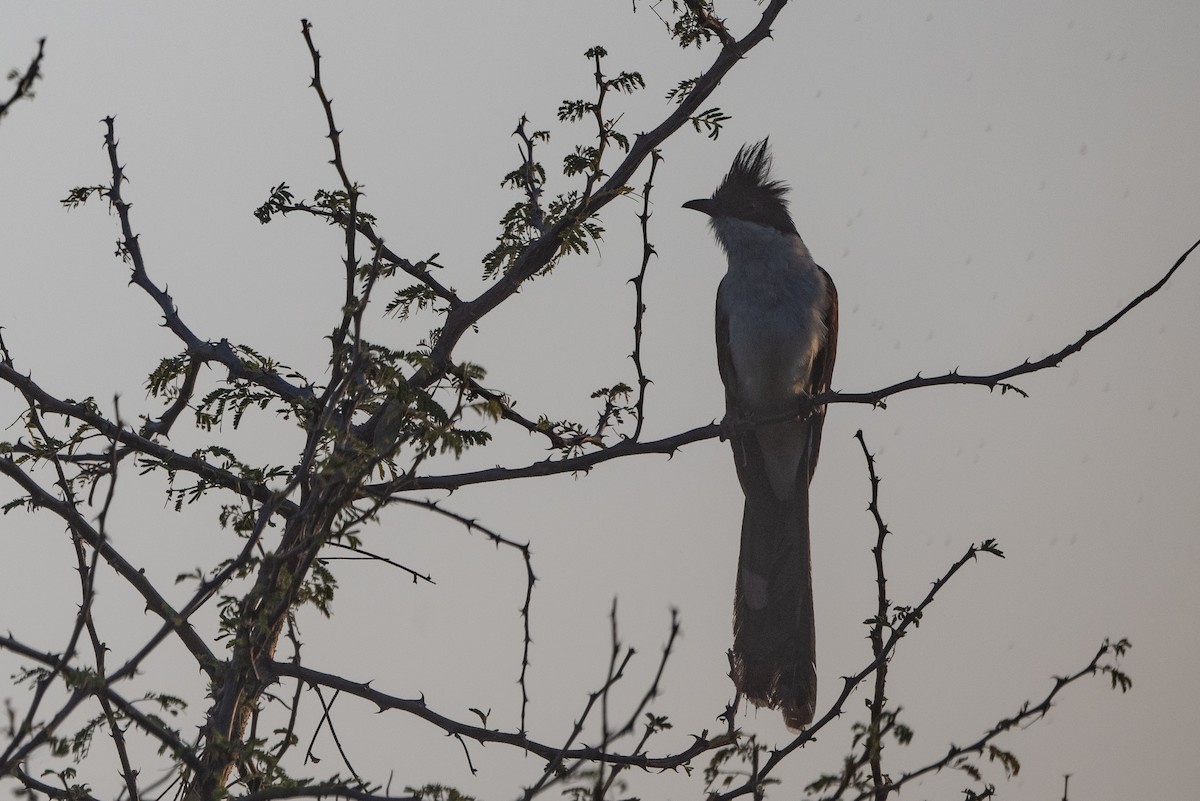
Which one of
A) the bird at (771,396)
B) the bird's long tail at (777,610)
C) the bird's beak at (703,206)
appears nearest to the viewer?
Answer: the bird's long tail at (777,610)

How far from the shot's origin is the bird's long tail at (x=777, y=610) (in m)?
5.51

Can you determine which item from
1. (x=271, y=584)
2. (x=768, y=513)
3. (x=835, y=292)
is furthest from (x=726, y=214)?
(x=271, y=584)

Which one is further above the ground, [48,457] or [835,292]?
[835,292]

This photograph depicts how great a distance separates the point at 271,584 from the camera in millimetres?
2537

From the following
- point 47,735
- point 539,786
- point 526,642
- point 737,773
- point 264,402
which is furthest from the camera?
point 264,402

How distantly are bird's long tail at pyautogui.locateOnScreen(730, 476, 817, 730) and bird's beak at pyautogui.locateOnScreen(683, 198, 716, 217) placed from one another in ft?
5.25

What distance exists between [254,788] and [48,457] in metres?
1.16

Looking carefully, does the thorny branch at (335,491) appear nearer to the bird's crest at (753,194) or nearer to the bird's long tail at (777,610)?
the bird's long tail at (777,610)

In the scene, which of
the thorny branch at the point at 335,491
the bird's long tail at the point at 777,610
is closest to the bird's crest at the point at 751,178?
the bird's long tail at the point at 777,610

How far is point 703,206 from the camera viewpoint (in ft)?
22.4

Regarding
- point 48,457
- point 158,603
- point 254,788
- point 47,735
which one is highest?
point 48,457

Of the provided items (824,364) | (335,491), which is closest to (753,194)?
(824,364)

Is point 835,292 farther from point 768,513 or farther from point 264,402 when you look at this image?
point 264,402

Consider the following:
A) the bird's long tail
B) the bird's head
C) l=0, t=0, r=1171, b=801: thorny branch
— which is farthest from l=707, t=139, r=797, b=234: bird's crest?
l=0, t=0, r=1171, b=801: thorny branch
